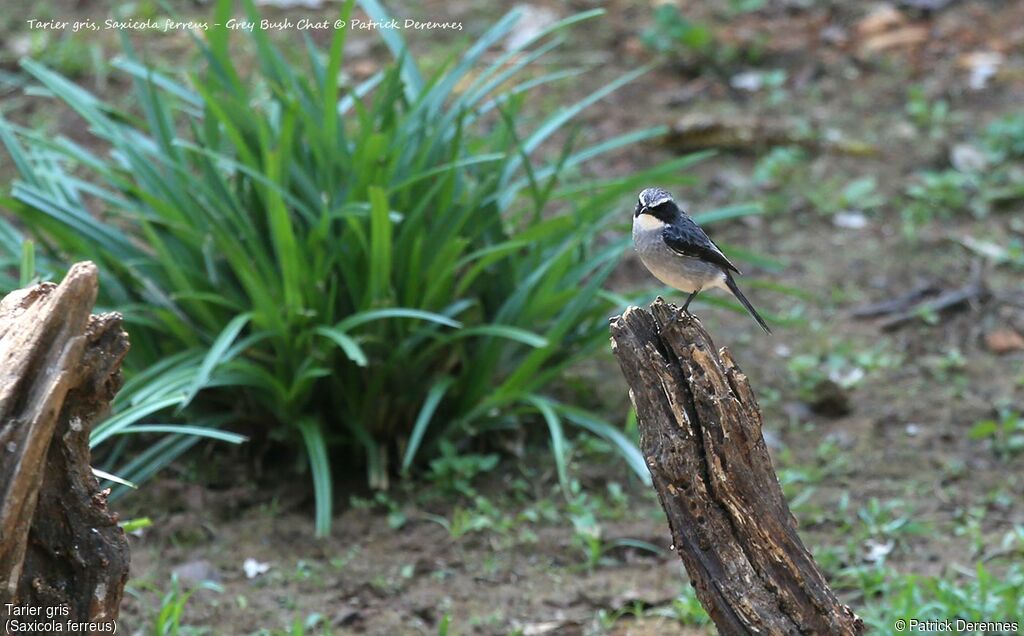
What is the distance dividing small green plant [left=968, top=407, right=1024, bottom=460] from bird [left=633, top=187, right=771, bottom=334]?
6.05ft

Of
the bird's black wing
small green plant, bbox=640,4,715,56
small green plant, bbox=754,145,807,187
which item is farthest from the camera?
small green plant, bbox=640,4,715,56

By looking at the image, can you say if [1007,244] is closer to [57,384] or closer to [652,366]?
[652,366]

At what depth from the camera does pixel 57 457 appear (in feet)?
8.29

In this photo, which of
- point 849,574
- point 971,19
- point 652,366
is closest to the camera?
point 652,366

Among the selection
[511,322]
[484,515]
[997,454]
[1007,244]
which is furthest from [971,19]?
[484,515]

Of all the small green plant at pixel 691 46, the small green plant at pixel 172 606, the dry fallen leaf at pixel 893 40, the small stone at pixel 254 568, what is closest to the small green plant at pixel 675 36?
the small green plant at pixel 691 46

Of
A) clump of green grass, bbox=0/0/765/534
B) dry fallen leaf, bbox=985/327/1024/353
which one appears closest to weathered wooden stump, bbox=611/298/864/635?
clump of green grass, bbox=0/0/765/534

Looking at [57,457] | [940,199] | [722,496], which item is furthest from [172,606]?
[940,199]

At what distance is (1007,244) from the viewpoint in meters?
5.84

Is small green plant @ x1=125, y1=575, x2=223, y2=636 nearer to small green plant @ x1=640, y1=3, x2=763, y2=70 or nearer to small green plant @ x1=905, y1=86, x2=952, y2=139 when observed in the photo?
small green plant @ x1=640, y1=3, x2=763, y2=70

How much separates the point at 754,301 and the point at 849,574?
1.92 metres

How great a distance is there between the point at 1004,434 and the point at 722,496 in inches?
97.8

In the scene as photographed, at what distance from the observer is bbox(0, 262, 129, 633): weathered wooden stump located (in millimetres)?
2354

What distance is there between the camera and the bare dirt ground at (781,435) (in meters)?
3.92
